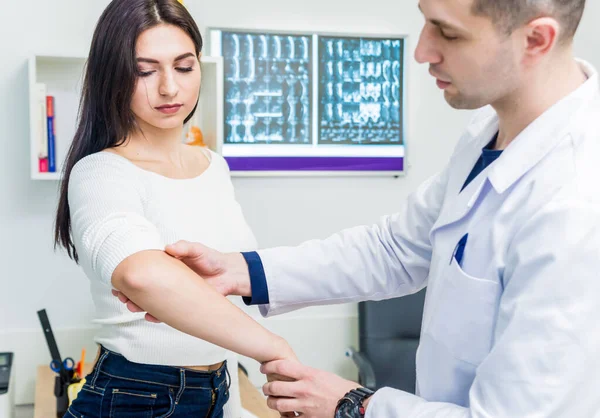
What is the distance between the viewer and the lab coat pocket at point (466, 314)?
101 cm

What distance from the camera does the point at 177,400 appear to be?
1407mm

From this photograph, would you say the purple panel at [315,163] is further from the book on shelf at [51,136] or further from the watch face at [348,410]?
the watch face at [348,410]

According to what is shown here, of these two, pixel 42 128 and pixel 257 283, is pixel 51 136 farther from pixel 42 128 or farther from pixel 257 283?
pixel 257 283

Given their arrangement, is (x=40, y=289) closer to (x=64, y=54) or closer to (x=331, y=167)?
(x=64, y=54)

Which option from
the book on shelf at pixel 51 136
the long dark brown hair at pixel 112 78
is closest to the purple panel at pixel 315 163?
the book on shelf at pixel 51 136

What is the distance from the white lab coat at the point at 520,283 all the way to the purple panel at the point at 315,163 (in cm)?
159

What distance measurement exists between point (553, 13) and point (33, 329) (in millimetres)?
2313

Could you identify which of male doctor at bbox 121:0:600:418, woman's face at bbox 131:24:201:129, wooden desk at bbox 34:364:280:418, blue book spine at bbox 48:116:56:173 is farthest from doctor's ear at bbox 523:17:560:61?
blue book spine at bbox 48:116:56:173

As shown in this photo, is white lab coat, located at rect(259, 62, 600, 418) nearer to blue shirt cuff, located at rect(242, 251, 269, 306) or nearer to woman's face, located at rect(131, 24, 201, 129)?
blue shirt cuff, located at rect(242, 251, 269, 306)

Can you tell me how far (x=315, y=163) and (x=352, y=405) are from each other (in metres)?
1.87

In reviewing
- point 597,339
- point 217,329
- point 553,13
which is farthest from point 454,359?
point 553,13

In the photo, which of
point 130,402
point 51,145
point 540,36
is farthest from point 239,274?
point 51,145

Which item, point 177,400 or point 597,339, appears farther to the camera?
point 177,400

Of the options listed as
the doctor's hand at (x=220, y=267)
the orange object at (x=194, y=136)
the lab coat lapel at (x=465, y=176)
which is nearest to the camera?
the lab coat lapel at (x=465, y=176)
